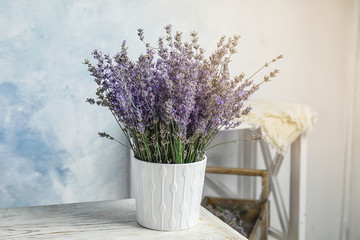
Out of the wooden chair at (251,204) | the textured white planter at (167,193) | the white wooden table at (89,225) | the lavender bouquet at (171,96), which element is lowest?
the wooden chair at (251,204)

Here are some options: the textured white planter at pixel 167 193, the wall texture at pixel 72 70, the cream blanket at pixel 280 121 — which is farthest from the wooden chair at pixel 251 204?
the textured white planter at pixel 167 193

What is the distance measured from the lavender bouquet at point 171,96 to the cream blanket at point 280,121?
29.4 inches

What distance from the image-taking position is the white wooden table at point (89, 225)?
77 centimetres

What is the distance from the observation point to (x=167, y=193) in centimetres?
77

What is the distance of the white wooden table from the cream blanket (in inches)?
27.9

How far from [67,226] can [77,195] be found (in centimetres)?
78

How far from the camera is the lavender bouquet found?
0.73 metres

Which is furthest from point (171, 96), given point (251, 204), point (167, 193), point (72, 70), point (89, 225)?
point (251, 204)

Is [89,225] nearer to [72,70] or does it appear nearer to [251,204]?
[72,70]

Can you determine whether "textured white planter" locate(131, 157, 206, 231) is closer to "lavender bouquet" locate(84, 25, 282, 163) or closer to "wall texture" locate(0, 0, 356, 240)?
"lavender bouquet" locate(84, 25, 282, 163)

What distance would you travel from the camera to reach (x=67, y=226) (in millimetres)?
807

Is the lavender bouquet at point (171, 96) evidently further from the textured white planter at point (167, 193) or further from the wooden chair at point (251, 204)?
the wooden chair at point (251, 204)

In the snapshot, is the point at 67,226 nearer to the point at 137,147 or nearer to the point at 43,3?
the point at 137,147

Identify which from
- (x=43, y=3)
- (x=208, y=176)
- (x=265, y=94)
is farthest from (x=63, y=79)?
(x=265, y=94)
